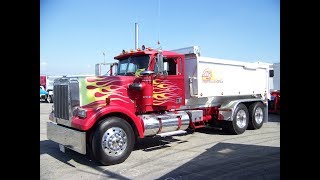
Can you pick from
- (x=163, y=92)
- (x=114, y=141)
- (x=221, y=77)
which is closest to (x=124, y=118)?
(x=114, y=141)

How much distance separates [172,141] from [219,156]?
229 centimetres

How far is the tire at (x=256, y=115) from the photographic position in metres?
11.4

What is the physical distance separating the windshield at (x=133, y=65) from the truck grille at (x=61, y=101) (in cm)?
179

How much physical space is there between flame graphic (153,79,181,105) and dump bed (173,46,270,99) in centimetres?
95

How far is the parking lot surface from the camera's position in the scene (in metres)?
5.87

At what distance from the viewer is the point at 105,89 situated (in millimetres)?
7434

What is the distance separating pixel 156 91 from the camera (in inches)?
326

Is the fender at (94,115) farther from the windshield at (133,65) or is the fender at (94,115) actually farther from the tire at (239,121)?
the tire at (239,121)

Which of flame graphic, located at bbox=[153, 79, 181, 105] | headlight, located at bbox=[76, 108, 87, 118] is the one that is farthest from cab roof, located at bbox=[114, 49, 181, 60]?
headlight, located at bbox=[76, 108, 87, 118]

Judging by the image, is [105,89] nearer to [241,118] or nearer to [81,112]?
[81,112]

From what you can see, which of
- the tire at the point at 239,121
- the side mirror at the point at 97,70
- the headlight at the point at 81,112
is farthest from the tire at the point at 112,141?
the tire at the point at 239,121

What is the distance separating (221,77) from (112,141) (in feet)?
16.4
